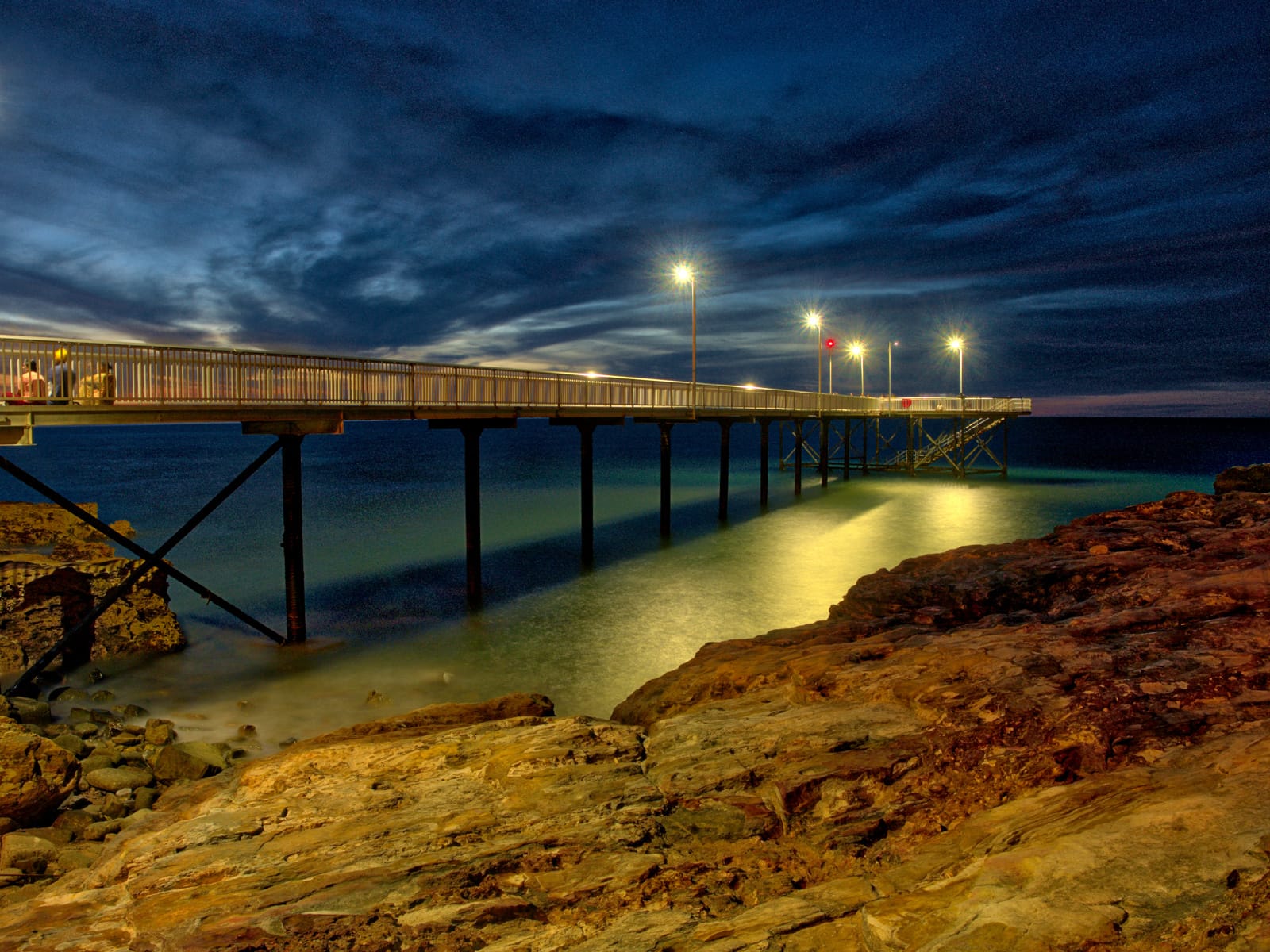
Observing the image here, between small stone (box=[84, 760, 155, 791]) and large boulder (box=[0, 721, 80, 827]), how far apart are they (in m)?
0.65

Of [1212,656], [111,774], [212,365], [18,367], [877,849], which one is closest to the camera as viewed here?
[877,849]

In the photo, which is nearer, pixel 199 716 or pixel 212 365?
pixel 199 716

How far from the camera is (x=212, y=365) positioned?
13.2m

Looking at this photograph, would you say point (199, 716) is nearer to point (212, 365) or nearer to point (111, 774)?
point (111, 774)

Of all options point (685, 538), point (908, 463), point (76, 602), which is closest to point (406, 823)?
point (76, 602)

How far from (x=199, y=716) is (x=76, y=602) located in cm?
442

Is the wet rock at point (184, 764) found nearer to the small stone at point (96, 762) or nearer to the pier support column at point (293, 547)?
the small stone at point (96, 762)

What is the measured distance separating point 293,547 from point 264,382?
3.55m

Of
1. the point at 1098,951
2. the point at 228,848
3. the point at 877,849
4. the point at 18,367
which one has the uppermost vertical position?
the point at 18,367

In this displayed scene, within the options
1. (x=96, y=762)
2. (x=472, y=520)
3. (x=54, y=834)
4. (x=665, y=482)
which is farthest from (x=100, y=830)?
(x=665, y=482)

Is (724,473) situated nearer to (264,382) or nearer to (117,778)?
(264,382)

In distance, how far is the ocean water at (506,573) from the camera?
13.5 metres

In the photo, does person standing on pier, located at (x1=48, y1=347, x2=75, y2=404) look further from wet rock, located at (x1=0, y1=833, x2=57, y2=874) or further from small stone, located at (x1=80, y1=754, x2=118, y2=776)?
wet rock, located at (x1=0, y1=833, x2=57, y2=874)

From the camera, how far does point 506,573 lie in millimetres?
23594
